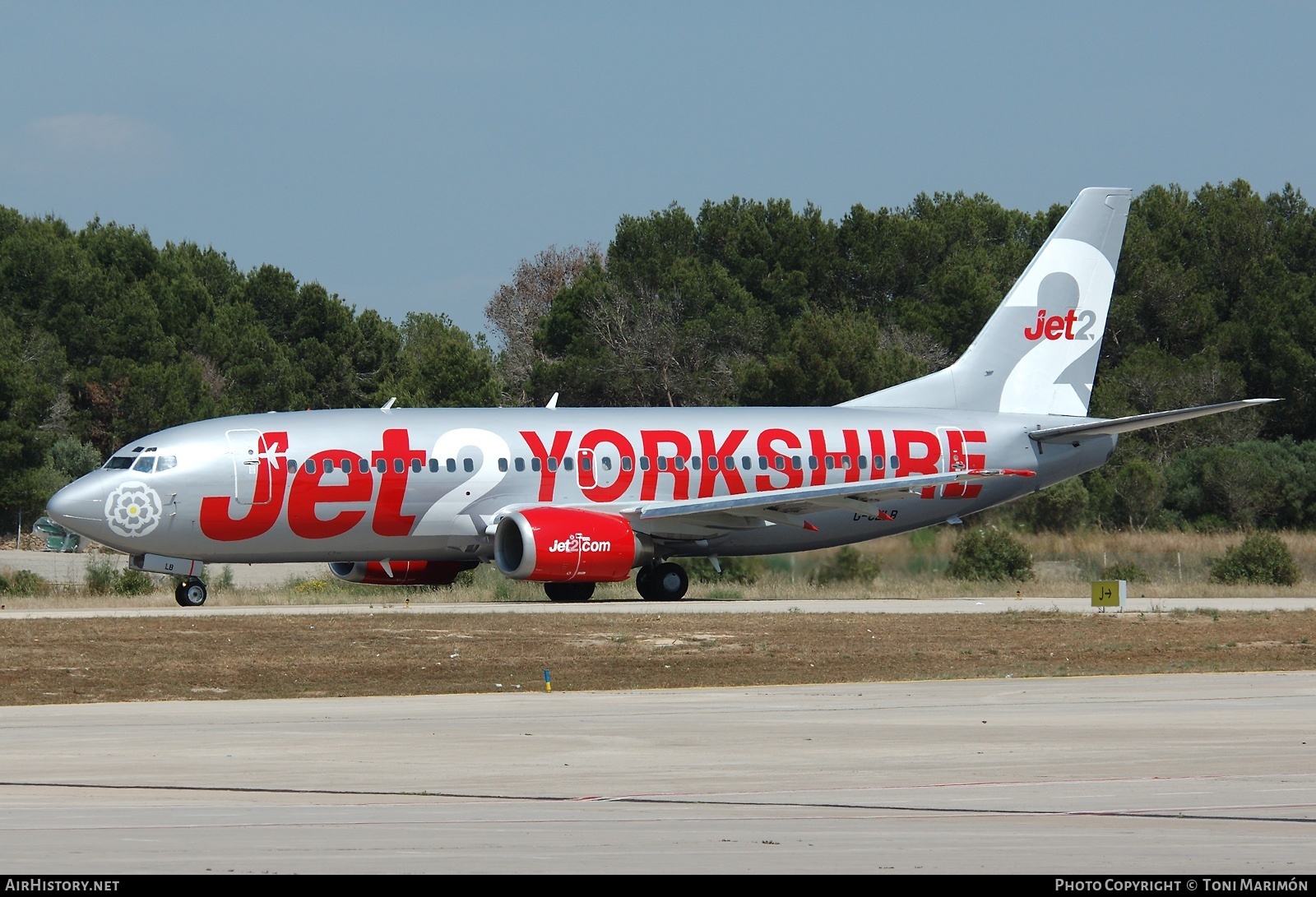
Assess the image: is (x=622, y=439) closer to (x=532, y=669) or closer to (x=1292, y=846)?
(x=532, y=669)

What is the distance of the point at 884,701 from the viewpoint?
18.3 m

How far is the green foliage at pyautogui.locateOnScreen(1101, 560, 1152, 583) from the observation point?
4150 cm

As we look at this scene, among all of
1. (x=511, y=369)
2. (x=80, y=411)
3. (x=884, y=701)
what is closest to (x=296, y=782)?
(x=884, y=701)

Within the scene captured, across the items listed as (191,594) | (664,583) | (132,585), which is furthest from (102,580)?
(664,583)

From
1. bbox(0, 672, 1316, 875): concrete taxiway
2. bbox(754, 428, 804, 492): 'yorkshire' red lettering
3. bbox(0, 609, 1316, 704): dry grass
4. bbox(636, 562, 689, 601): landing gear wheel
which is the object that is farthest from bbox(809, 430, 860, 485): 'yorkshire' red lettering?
bbox(0, 672, 1316, 875): concrete taxiway

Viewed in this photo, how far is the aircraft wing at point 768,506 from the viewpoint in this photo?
35.2 m

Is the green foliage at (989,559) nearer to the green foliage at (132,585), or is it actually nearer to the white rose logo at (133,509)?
the green foliage at (132,585)

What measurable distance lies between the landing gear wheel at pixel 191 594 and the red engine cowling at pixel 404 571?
3.73 meters

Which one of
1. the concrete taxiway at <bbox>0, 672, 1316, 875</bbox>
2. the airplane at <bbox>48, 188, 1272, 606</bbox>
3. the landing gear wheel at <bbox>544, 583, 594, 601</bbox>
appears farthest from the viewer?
the landing gear wheel at <bbox>544, 583, 594, 601</bbox>

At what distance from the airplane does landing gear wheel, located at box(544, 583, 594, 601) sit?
0.03 meters

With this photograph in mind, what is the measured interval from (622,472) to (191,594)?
8.32 meters

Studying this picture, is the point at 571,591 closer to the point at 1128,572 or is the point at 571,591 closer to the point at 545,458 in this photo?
the point at 545,458

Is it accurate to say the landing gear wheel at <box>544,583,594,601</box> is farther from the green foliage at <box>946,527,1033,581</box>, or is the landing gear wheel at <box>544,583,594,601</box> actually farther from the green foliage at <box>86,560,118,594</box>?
the green foliage at <box>86,560,118,594</box>
